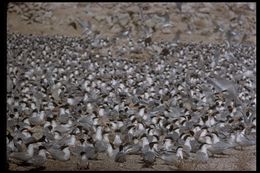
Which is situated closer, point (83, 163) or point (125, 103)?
point (83, 163)

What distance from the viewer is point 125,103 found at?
532 inches

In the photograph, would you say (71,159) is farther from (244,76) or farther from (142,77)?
(244,76)

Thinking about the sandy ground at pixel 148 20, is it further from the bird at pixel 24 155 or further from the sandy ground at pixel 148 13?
the bird at pixel 24 155

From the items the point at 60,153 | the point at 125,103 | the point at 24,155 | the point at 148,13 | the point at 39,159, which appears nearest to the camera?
the point at 39,159

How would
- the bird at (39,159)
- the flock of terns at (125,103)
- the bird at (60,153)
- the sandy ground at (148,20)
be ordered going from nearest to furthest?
the bird at (39,159), the bird at (60,153), the flock of terns at (125,103), the sandy ground at (148,20)

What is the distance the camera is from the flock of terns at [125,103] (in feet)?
32.7

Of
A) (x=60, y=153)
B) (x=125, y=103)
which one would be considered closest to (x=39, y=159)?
(x=60, y=153)

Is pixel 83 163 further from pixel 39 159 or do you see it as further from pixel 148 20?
pixel 148 20

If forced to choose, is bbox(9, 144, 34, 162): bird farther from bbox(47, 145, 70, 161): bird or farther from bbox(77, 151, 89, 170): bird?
bbox(77, 151, 89, 170): bird

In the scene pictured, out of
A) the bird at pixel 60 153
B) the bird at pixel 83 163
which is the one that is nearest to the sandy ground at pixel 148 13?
the bird at pixel 60 153

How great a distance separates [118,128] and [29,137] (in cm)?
200

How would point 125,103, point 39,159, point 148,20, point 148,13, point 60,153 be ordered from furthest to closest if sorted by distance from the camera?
point 148,13
point 148,20
point 125,103
point 60,153
point 39,159

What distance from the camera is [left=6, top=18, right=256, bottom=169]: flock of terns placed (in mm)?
9969

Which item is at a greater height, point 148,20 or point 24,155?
point 148,20
